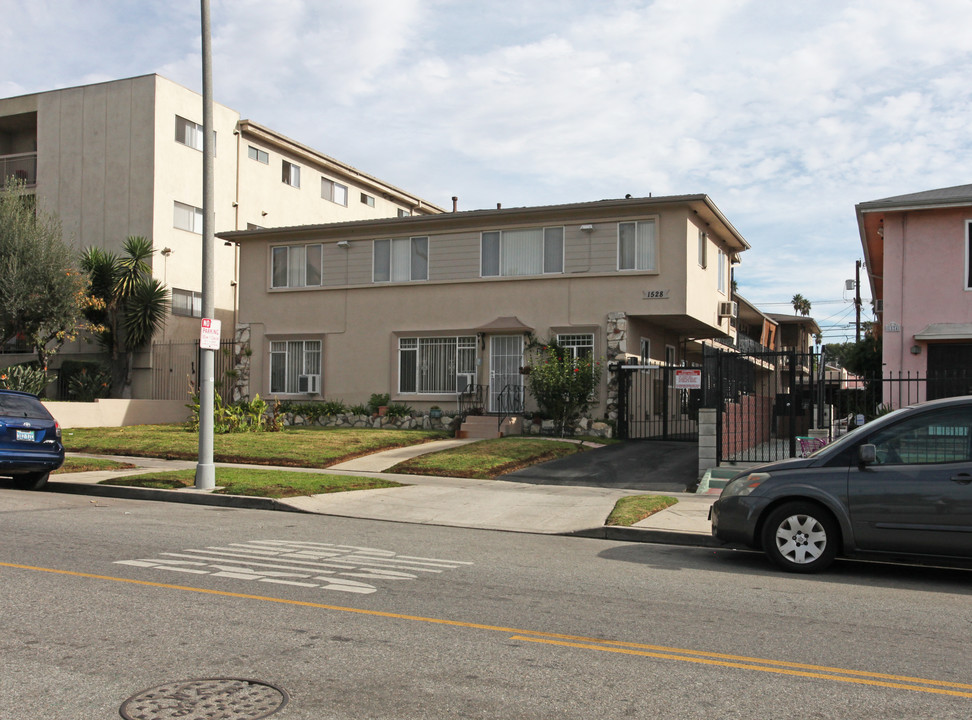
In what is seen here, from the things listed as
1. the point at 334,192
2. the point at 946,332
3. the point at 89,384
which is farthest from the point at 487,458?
the point at 334,192

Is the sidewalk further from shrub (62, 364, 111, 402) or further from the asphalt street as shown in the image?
shrub (62, 364, 111, 402)

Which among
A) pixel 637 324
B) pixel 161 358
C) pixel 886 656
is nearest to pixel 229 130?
pixel 161 358

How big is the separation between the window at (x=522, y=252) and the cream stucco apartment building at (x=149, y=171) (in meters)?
11.5

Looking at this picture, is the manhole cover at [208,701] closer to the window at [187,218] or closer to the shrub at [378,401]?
the shrub at [378,401]

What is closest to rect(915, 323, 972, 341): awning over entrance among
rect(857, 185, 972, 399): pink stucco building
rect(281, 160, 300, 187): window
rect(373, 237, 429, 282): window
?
rect(857, 185, 972, 399): pink stucco building

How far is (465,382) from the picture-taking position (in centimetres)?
2495

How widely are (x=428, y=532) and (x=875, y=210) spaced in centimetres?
1338

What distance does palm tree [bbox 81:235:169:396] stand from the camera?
27.9 metres

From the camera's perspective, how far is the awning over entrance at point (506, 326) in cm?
2416

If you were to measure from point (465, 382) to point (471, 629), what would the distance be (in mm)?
18941

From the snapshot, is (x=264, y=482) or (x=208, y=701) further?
(x=264, y=482)

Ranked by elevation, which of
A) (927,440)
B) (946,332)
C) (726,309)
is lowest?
(927,440)

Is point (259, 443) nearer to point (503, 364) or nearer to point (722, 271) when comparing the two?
point (503, 364)

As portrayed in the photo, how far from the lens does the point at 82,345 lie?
30.5 metres
